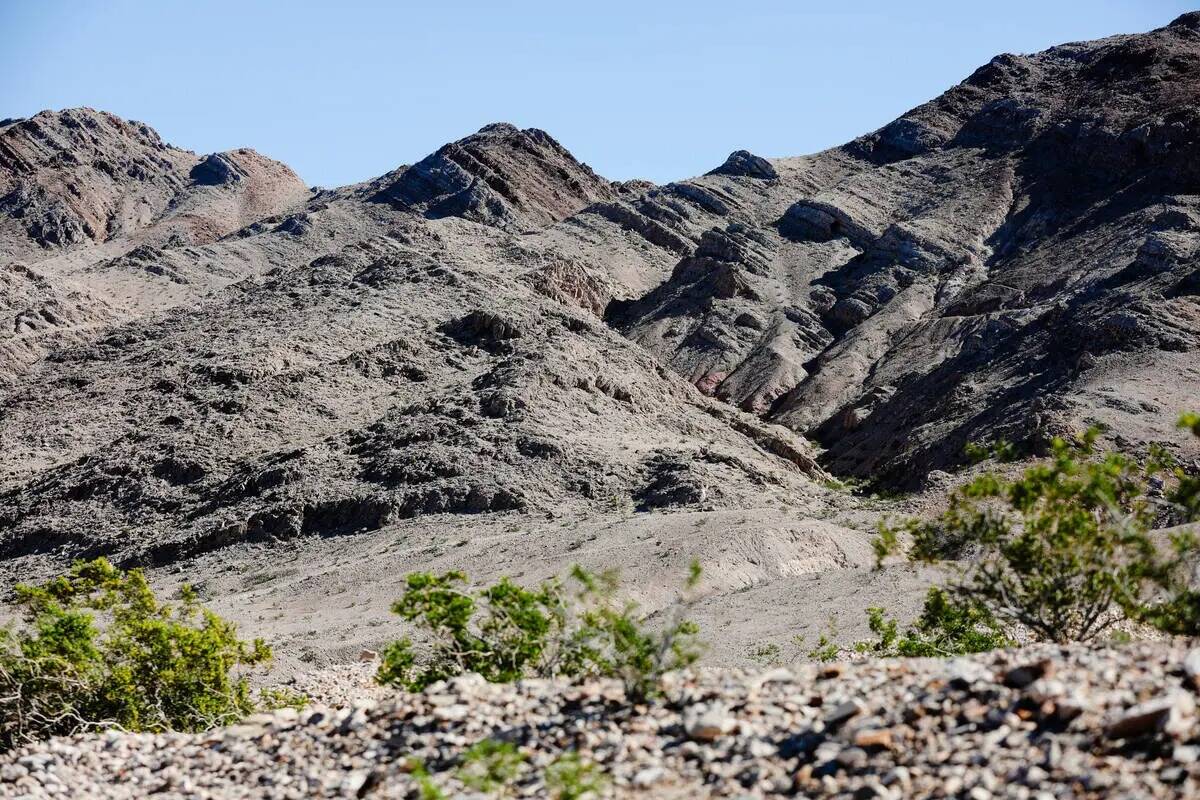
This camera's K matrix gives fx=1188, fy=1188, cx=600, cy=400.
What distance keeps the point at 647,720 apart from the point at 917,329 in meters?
48.6

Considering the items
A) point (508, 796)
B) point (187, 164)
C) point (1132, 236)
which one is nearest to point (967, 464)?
point (1132, 236)

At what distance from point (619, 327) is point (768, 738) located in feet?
176

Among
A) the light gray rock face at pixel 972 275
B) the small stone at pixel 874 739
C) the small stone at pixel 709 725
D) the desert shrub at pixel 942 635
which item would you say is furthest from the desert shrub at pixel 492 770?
the light gray rock face at pixel 972 275

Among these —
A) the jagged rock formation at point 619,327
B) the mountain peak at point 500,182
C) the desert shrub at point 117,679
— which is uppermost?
the mountain peak at point 500,182

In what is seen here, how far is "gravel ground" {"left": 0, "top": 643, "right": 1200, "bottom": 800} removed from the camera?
285 inches

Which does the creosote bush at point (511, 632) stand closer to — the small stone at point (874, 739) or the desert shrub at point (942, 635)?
the small stone at point (874, 739)

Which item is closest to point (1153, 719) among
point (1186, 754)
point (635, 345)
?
point (1186, 754)

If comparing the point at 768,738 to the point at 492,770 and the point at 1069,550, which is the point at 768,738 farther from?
the point at 1069,550

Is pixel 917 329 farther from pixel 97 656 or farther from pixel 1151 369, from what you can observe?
pixel 97 656

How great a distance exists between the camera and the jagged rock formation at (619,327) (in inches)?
1409

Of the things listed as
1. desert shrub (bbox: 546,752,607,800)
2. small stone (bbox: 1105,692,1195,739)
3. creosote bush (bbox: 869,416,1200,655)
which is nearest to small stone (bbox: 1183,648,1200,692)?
small stone (bbox: 1105,692,1195,739)

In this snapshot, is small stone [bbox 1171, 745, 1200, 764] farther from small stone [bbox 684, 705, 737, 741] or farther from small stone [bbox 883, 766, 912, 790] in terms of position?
small stone [bbox 684, 705, 737, 741]

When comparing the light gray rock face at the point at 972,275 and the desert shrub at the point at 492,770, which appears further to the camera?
the light gray rock face at the point at 972,275

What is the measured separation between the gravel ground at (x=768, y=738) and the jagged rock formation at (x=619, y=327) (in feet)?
76.1
